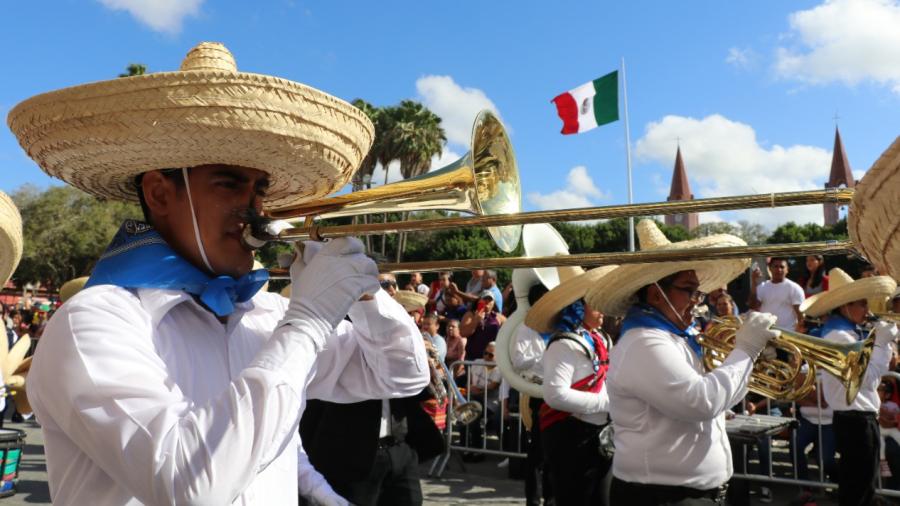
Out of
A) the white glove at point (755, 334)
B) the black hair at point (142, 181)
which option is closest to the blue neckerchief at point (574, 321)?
the white glove at point (755, 334)

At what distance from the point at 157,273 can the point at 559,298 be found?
Answer: 4226 millimetres

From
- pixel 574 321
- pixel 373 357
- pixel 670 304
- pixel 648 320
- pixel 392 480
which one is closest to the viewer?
pixel 373 357

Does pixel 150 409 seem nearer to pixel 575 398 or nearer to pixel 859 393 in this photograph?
pixel 575 398

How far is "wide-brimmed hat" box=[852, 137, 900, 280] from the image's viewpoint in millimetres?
1140

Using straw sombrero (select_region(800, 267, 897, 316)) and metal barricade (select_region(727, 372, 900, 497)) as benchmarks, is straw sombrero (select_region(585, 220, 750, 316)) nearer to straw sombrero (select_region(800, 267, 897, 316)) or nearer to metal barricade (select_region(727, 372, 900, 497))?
metal barricade (select_region(727, 372, 900, 497))

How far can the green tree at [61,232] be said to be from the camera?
41.1 meters

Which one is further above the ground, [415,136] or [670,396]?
[415,136]

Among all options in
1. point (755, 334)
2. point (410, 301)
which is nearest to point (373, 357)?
point (755, 334)

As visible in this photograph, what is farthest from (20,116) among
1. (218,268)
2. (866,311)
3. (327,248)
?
(866,311)

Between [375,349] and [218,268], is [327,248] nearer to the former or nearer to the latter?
[218,268]

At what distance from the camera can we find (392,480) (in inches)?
181

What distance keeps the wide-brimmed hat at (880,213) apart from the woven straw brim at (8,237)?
4246 mm

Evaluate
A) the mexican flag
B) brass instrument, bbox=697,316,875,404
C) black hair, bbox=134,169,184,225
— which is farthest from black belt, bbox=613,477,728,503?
the mexican flag

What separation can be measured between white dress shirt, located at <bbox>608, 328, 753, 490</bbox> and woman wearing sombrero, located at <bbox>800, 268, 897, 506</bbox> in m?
2.87
